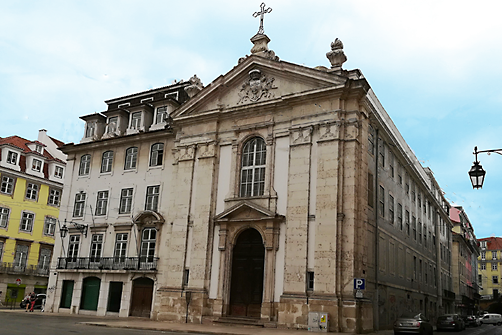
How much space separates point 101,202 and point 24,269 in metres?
19.5

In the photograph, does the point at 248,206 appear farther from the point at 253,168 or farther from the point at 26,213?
the point at 26,213

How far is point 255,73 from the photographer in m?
30.2

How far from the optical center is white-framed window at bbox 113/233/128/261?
33.4 m

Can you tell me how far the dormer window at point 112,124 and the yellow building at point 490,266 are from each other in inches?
3971

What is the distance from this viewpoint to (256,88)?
30172 millimetres

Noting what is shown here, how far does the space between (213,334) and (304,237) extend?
23.4ft

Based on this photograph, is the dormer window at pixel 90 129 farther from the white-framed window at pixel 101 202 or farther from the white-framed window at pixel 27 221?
the white-framed window at pixel 27 221

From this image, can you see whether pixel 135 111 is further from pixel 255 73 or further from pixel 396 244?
pixel 396 244

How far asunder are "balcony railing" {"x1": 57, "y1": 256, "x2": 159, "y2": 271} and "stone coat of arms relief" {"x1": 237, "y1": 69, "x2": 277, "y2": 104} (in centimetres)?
1188

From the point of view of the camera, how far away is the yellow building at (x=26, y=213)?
4841cm

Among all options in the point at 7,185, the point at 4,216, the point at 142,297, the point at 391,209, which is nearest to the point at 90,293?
the point at 142,297

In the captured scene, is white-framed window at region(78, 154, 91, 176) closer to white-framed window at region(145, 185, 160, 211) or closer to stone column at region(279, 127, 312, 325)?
white-framed window at region(145, 185, 160, 211)

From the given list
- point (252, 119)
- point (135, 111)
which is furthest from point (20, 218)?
point (252, 119)

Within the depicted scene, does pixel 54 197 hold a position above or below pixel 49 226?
above
